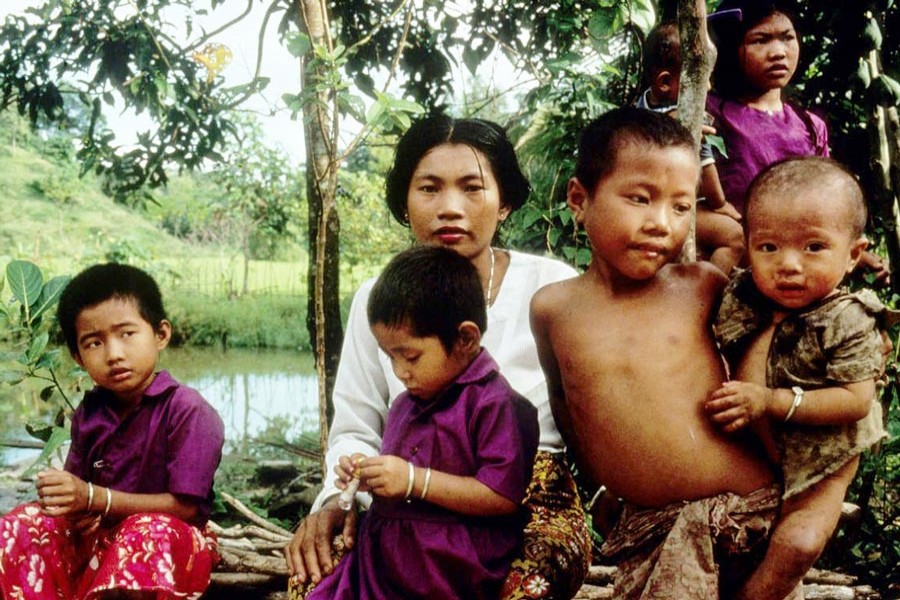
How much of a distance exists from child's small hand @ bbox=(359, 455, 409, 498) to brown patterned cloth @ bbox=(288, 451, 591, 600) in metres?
0.34

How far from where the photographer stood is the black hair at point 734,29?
8.10ft

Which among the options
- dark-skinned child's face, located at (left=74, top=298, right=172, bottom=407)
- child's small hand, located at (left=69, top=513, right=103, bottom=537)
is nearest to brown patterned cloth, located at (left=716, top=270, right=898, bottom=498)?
dark-skinned child's face, located at (left=74, top=298, right=172, bottom=407)

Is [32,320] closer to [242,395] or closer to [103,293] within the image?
[103,293]

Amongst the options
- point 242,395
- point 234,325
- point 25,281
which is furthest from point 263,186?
point 25,281

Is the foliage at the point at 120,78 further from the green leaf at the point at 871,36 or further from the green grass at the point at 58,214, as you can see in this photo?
the green grass at the point at 58,214

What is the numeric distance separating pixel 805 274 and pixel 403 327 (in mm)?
821

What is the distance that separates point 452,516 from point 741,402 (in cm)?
64

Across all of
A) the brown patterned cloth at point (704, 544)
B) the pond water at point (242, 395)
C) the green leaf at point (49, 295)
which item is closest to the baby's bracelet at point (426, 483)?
the brown patterned cloth at point (704, 544)

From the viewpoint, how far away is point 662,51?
2.42 metres

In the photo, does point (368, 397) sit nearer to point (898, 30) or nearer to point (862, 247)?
point (862, 247)

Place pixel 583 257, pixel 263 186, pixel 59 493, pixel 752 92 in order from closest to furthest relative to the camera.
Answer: pixel 59 493 → pixel 752 92 → pixel 583 257 → pixel 263 186

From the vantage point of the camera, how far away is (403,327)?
178 cm

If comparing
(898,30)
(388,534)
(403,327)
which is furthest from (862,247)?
(898,30)

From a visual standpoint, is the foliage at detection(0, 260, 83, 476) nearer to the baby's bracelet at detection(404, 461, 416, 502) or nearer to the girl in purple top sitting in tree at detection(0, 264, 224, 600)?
the girl in purple top sitting in tree at detection(0, 264, 224, 600)
